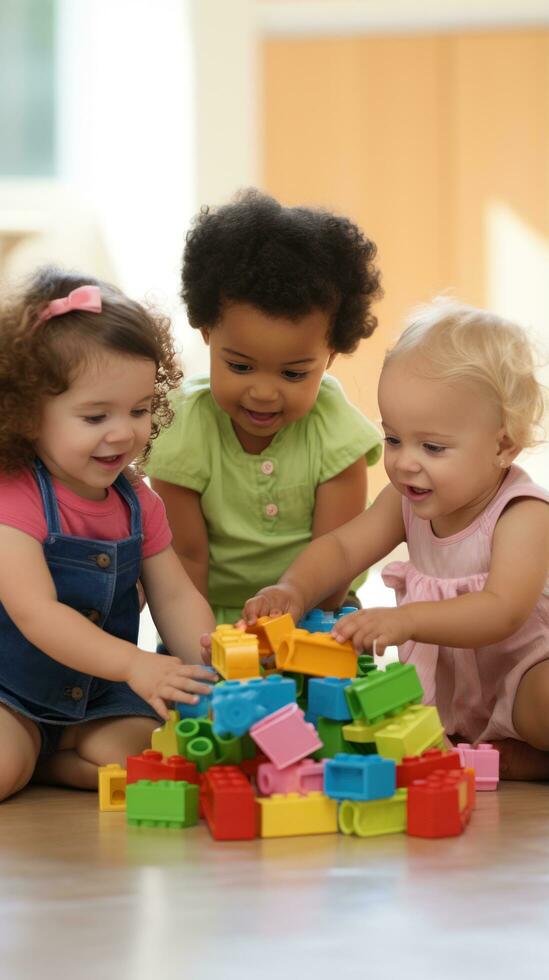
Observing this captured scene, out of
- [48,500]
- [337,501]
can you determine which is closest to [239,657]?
[48,500]

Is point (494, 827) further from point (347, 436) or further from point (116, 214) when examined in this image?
point (116, 214)

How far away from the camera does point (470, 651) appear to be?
1.38 metres

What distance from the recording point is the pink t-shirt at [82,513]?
1.23 m

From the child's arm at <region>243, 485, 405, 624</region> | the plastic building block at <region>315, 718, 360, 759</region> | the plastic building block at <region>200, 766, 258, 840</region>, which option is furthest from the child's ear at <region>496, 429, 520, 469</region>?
the plastic building block at <region>200, 766, 258, 840</region>

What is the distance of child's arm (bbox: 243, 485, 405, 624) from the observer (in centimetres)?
143

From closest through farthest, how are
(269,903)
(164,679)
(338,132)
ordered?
(269,903) → (164,679) → (338,132)

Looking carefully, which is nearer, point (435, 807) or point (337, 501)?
point (435, 807)

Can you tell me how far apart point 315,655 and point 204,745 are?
134 millimetres

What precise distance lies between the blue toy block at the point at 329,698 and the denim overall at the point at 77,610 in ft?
0.89

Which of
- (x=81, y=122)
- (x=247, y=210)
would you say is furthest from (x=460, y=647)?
(x=81, y=122)

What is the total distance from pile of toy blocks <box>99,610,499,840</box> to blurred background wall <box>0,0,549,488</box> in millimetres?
2703

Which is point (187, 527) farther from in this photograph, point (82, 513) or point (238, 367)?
point (82, 513)

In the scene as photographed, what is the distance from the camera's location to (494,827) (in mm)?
1085

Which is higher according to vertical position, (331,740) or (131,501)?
(131,501)
